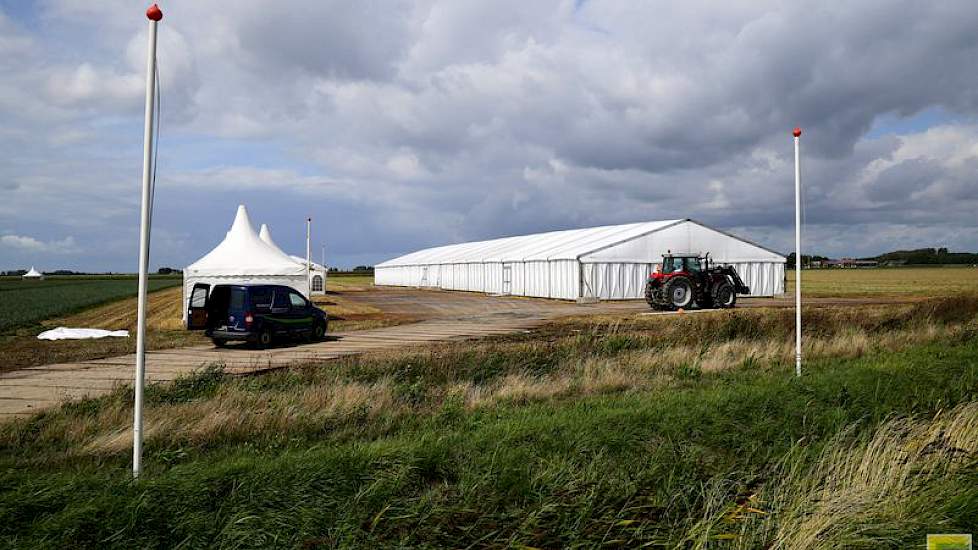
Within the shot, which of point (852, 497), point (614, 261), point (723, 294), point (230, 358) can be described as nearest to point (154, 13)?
point (852, 497)

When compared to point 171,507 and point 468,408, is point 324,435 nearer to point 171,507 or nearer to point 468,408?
point 468,408

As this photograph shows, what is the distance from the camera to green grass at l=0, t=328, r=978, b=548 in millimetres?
5742

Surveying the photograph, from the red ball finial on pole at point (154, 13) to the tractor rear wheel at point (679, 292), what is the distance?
26.3 metres

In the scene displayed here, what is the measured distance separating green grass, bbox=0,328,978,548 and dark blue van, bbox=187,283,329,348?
657 centimetres

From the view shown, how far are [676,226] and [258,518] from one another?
129 ft

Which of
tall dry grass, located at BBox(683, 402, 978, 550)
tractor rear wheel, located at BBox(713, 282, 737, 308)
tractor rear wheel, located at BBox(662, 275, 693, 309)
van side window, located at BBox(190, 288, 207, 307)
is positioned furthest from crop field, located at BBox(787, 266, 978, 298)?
van side window, located at BBox(190, 288, 207, 307)

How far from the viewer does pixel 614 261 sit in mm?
40375

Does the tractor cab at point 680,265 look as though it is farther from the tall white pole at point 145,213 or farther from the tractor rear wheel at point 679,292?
the tall white pole at point 145,213

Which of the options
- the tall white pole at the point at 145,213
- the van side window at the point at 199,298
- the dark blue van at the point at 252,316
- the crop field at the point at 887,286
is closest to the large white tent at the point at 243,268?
the van side window at the point at 199,298

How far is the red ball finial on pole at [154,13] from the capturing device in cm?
641

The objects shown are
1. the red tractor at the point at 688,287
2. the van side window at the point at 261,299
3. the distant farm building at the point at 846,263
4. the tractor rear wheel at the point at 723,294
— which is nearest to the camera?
the van side window at the point at 261,299

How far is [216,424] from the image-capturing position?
31.1 ft

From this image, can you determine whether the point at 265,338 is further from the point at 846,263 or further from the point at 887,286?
the point at 846,263

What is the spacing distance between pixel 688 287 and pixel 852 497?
81.7ft
